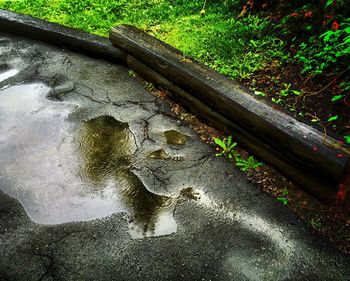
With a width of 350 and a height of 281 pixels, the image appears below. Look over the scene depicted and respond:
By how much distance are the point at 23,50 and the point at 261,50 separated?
4127mm

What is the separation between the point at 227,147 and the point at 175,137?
2.21ft

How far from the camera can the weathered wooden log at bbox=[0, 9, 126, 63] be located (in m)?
5.44

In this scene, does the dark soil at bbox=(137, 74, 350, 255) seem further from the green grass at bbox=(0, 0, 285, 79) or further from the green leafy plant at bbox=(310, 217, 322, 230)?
the green grass at bbox=(0, 0, 285, 79)

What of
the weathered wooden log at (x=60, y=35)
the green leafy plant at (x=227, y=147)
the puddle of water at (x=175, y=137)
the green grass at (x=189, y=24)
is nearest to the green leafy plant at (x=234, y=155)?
the green leafy plant at (x=227, y=147)

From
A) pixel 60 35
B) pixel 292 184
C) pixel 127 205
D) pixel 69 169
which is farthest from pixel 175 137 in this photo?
pixel 60 35

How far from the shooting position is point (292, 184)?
353 centimetres

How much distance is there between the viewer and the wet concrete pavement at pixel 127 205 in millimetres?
2752

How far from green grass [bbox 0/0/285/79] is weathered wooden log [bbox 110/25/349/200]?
2.70ft

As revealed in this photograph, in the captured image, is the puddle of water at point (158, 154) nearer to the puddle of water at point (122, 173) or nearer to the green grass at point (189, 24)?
the puddle of water at point (122, 173)

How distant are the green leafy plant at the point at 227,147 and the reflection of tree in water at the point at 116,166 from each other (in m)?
0.99

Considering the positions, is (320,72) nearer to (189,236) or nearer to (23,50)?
(189,236)

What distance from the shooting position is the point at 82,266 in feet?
8.86

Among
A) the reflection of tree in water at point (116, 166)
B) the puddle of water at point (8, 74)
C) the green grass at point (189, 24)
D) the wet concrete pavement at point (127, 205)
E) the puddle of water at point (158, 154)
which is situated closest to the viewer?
the wet concrete pavement at point (127, 205)

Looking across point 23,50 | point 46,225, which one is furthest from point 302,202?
point 23,50
